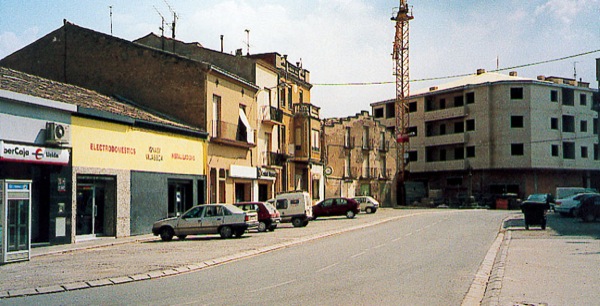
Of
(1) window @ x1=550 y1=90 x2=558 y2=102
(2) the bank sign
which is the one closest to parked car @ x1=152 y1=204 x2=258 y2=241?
(2) the bank sign

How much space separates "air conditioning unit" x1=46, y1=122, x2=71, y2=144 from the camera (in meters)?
23.4

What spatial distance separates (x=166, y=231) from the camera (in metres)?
26.7

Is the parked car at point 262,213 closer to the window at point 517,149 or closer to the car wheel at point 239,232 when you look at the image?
the car wheel at point 239,232

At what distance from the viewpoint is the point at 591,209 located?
35.8 m

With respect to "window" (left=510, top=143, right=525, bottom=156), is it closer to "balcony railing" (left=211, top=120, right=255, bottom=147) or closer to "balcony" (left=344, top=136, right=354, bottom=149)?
"balcony" (left=344, top=136, right=354, bottom=149)

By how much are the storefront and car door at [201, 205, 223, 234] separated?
401 cm

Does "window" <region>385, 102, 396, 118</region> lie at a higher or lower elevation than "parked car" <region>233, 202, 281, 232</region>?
higher

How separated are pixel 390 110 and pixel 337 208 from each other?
151 feet

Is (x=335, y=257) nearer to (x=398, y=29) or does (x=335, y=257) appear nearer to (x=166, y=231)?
(x=166, y=231)

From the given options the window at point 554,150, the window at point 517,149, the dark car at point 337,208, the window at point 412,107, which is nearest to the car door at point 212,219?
the dark car at point 337,208

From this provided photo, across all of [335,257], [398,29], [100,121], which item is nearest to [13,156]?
[100,121]

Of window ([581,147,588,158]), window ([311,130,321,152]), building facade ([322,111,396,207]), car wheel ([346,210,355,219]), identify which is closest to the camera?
car wheel ([346,210,355,219])

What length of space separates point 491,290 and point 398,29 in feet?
256

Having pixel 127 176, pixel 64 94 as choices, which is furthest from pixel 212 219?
pixel 64 94
